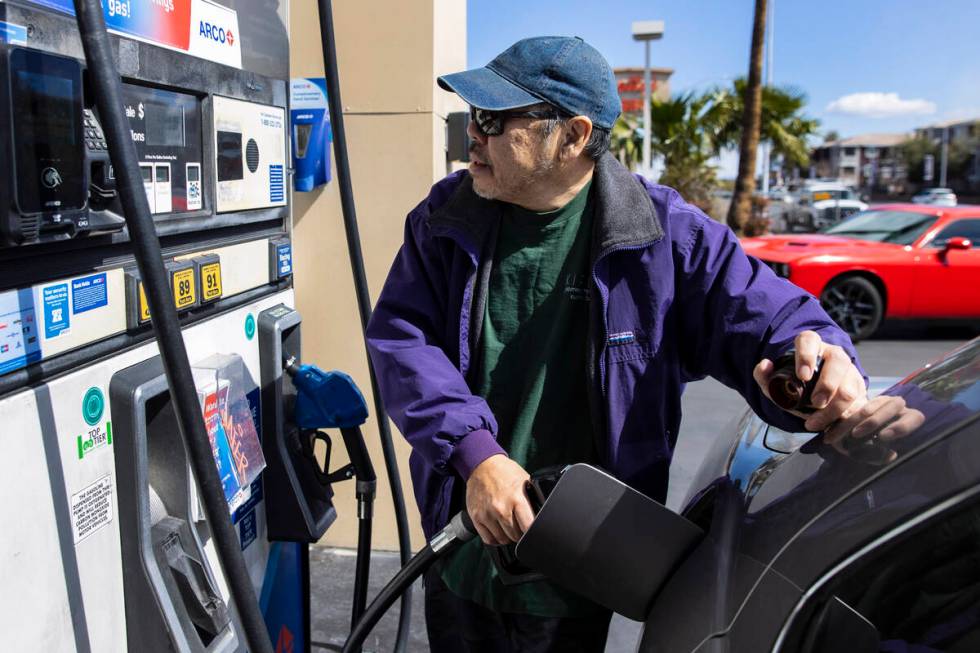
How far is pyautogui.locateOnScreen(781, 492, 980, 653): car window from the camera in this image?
1.16 m

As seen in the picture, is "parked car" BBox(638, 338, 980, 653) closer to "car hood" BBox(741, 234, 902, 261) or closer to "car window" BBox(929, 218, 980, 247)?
"car hood" BBox(741, 234, 902, 261)

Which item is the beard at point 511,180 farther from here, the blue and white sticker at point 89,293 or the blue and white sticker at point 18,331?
the blue and white sticker at point 18,331

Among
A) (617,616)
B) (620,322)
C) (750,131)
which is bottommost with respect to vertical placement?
(617,616)

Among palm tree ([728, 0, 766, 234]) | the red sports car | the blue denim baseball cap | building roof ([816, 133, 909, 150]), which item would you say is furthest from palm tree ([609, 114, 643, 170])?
building roof ([816, 133, 909, 150])

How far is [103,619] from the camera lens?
1.50 m

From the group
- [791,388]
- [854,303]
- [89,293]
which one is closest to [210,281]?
[89,293]

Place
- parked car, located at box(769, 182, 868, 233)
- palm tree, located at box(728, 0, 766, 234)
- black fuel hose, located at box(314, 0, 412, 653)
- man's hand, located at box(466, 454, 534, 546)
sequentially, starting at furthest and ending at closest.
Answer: parked car, located at box(769, 182, 868, 233), palm tree, located at box(728, 0, 766, 234), black fuel hose, located at box(314, 0, 412, 653), man's hand, located at box(466, 454, 534, 546)

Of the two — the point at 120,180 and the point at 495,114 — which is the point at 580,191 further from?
the point at 120,180

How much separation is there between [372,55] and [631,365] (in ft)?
6.64

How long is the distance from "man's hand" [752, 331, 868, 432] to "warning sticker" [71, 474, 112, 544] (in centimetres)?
115

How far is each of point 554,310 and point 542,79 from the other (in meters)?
0.46

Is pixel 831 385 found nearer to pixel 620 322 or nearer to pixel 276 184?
pixel 620 322

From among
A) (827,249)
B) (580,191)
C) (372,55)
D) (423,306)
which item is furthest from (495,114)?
(827,249)

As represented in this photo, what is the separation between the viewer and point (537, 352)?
6.14 feet
